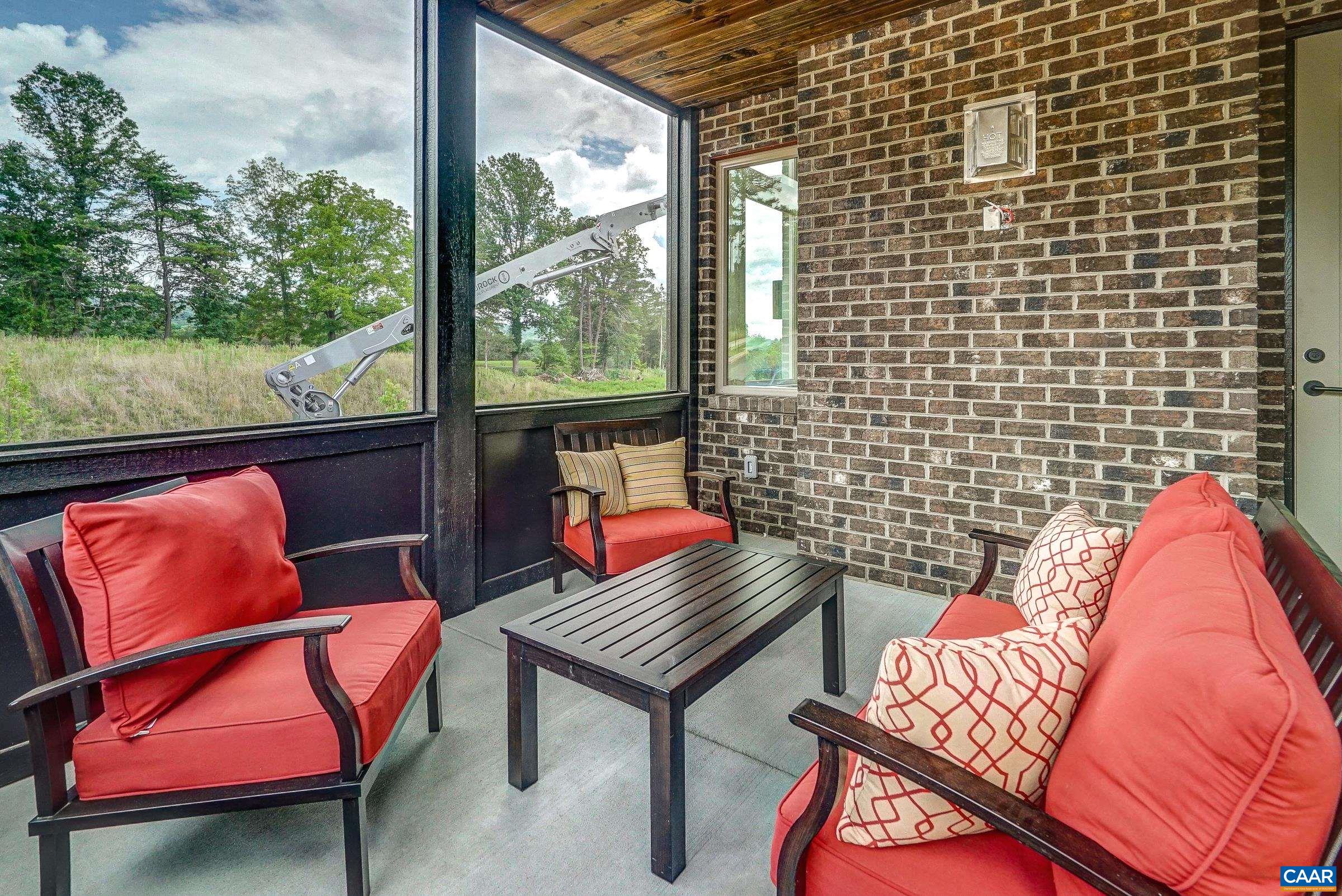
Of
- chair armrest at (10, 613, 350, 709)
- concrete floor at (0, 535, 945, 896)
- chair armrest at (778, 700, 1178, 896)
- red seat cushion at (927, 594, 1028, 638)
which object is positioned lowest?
concrete floor at (0, 535, 945, 896)

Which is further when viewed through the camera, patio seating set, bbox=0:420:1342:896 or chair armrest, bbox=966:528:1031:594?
chair armrest, bbox=966:528:1031:594

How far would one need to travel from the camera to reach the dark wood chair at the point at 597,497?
3.19 metres

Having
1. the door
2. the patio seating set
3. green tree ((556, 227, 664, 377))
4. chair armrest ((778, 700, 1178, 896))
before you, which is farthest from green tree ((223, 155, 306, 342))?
the door

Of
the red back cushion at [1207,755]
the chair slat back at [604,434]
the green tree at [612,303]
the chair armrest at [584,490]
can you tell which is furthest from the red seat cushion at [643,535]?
the red back cushion at [1207,755]

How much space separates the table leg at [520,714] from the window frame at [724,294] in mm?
2807

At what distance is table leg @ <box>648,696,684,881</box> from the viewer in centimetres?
161

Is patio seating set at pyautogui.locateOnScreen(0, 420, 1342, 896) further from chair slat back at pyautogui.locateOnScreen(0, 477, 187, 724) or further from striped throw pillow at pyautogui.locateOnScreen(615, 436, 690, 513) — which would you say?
striped throw pillow at pyautogui.locateOnScreen(615, 436, 690, 513)

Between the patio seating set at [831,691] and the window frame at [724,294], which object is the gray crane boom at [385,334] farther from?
the window frame at [724,294]

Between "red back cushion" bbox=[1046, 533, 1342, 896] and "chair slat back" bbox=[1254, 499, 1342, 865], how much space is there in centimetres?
12

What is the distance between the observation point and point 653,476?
12.0 ft

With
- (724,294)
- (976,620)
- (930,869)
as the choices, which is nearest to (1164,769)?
(930,869)

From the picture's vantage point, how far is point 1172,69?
278 centimetres

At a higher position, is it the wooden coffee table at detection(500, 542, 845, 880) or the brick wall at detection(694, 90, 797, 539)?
the brick wall at detection(694, 90, 797, 539)

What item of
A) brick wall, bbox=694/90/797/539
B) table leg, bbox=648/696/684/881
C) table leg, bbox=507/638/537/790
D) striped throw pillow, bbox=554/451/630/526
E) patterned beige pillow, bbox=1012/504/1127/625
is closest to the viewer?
table leg, bbox=648/696/684/881
